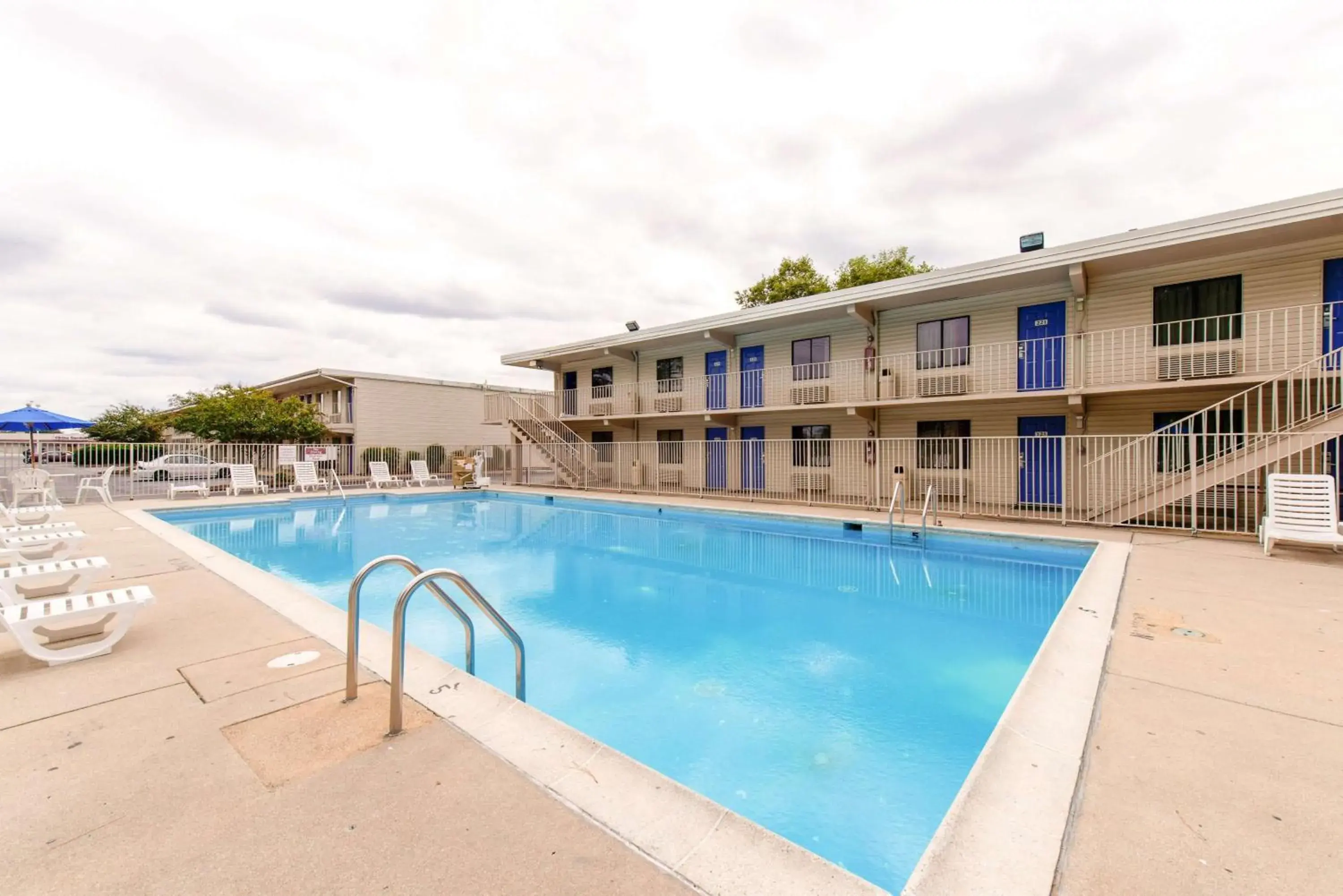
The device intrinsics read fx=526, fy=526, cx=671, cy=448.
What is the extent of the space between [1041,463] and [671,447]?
1134cm

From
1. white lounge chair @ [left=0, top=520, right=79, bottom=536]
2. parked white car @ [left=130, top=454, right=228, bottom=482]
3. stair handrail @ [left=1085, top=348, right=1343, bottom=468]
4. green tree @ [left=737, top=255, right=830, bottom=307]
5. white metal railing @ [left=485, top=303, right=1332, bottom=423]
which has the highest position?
green tree @ [left=737, top=255, right=830, bottom=307]

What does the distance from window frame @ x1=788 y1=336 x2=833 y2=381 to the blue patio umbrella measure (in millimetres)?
22106

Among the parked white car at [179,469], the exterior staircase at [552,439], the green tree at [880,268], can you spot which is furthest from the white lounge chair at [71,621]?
the green tree at [880,268]

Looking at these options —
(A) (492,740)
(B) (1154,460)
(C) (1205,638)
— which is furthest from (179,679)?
(B) (1154,460)

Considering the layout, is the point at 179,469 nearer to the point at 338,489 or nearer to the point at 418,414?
the point at 338,489

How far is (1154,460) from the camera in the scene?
948cm

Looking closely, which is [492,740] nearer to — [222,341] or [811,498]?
[811,498]

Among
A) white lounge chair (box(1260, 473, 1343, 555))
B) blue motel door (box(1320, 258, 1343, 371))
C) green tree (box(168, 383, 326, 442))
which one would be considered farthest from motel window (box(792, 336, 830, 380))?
green tree (box(168, 383, 326, 442))

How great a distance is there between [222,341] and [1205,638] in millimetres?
49175

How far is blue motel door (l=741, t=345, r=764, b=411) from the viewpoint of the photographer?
17062mm

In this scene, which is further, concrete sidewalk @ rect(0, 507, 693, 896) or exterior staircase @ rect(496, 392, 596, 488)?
exterior staircase @ rect(496, 392, 596, 488)

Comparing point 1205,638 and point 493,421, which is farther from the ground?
point 493,421

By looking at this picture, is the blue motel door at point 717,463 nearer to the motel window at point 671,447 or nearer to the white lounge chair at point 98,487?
the motel window at point 671,447

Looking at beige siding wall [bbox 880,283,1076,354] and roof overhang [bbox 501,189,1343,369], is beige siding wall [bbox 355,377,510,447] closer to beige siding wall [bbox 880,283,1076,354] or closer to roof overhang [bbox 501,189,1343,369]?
roof overhang [bbox 501,189,1343,369]
